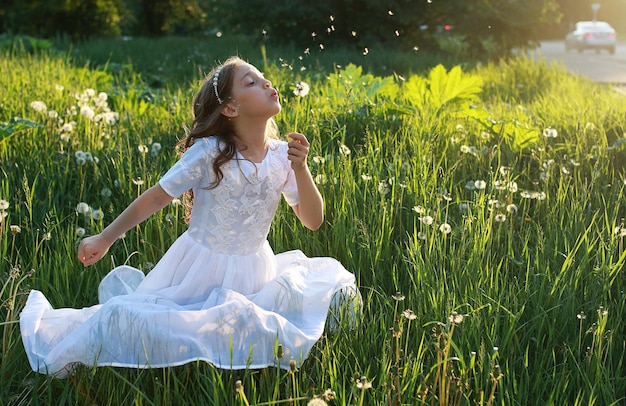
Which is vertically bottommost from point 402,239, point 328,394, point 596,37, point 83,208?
point 596,37

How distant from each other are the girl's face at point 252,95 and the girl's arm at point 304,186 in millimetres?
136

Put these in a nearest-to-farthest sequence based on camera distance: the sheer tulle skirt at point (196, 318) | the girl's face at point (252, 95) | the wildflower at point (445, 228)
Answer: the sheer tulle skirt at point (196, 318) < the girl's face at point (252, 95) < the wildflower at point (445, 228)

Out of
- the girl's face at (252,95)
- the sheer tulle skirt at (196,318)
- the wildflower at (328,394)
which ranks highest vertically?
the girl's face at (252,95)

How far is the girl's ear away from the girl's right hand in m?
0.56

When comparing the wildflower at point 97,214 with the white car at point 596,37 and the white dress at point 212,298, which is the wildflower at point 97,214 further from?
the white car at point 596,37

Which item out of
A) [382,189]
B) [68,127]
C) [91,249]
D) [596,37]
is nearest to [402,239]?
[382,189]

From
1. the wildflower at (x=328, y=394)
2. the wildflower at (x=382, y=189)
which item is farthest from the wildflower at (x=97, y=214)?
the wildflower at (x=328, y=394)

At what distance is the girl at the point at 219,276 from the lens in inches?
89.2

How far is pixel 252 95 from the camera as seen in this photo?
8.52 ft

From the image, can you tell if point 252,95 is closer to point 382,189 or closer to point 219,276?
point 219,276

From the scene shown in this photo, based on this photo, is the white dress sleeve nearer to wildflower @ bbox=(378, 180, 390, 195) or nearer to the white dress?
the white dress

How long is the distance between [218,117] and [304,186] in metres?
0.36

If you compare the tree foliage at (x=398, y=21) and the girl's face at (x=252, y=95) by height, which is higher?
the girl's face at (x=252, y=95)

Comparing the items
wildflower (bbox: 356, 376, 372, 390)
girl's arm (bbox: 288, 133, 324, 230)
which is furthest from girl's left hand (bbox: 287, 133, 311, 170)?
wildflower (bbox: 356, 376, 372, 390)
